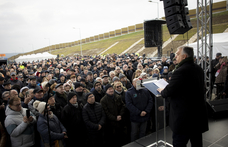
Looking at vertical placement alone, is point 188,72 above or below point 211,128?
above

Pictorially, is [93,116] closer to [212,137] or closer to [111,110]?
[111,110]

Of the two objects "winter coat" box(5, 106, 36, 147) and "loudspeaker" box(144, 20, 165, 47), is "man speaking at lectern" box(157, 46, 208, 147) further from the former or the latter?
"loudspeaker" box(144, 20, 165, 47)

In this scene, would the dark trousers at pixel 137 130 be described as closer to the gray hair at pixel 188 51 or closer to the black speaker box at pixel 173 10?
the gray hair at pixel 188 51

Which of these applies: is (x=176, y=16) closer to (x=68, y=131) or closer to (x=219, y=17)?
(x=68, y=131)

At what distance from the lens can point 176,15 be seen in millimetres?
4820

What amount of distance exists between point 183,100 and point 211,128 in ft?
9.18

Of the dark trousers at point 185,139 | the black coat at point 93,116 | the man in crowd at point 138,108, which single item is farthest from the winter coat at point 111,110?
the dark trousers at point 185,139

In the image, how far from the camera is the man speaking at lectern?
2.27 meters

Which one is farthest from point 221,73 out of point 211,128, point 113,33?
point 113,33

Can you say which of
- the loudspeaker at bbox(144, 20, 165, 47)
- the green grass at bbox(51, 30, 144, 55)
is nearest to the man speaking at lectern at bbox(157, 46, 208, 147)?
the loudspeaker at bbox(144, 20, 165, 47)

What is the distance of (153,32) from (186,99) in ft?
50.8

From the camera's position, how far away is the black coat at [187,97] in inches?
89.3

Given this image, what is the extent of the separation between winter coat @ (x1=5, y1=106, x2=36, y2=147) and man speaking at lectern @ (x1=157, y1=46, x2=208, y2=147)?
2.69 m

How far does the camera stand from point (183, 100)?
A: 90.2 inches
